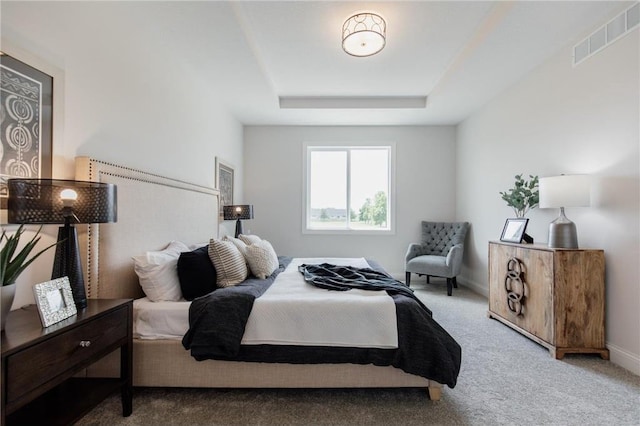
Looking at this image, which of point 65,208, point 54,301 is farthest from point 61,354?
point 65,208

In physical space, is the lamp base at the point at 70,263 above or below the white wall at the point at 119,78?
below

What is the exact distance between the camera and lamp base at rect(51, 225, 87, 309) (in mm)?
1467

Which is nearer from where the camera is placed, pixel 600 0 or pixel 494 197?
pixel 600 0

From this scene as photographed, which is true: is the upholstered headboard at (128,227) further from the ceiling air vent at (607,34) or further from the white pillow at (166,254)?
the ceiling air vent at (607,34)

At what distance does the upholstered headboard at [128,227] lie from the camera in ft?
5.97

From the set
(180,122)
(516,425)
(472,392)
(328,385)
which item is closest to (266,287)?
(328,385)

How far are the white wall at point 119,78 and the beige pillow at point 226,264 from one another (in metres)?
0.91

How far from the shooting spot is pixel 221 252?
2279mm

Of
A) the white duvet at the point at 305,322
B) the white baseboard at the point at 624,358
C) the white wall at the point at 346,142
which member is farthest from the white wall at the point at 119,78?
the white baseboard at the point at 624,358

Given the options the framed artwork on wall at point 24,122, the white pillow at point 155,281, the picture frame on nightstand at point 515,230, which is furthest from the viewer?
the picture frame on nightstand at point 515,230

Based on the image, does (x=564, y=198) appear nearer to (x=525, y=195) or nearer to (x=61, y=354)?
(x=525, y=195)

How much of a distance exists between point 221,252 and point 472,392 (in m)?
1.96

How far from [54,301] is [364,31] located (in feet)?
8.74

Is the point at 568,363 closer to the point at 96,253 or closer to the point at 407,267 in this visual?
the point at 407,267
